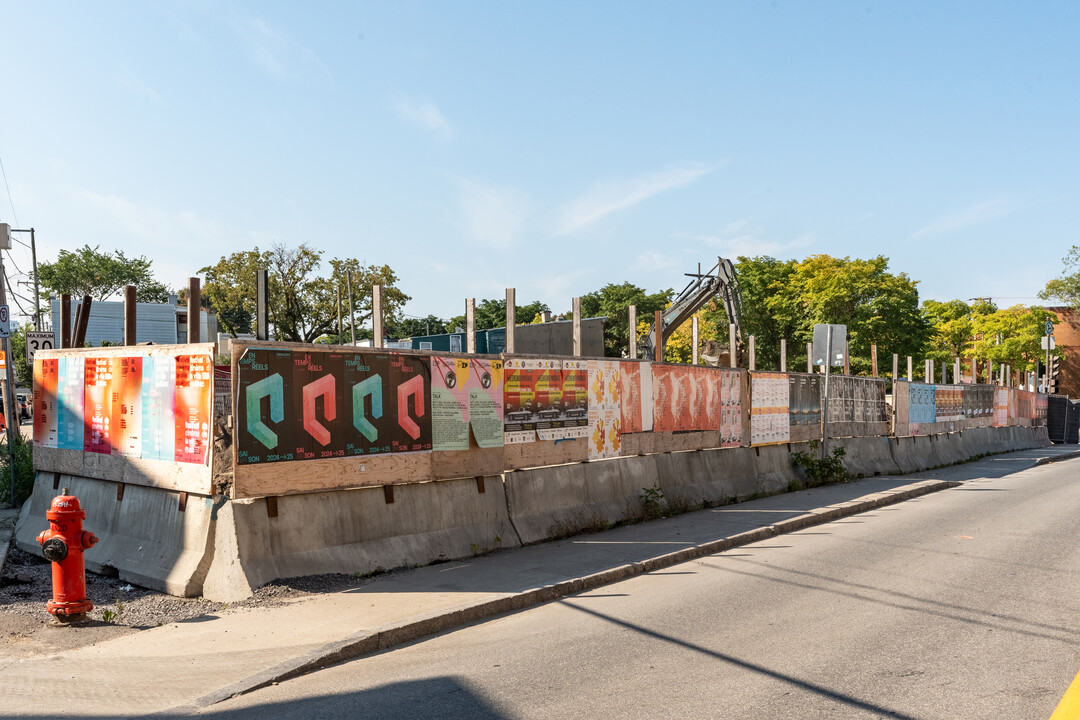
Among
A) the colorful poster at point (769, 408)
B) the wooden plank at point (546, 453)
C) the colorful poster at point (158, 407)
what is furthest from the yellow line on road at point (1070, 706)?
the colorful poster at point (769, 408)

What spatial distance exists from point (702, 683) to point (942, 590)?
13.4 ft

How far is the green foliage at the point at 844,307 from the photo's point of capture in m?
54.4

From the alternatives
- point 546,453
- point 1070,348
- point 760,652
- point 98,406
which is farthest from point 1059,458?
point 1070,348

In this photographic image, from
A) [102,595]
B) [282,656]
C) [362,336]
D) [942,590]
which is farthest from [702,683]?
[362,336]

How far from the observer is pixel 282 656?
19.6 feet

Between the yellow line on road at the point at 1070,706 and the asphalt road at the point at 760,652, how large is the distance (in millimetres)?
59

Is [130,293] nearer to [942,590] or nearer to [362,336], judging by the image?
[942,590]

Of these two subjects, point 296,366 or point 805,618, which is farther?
point 296,366


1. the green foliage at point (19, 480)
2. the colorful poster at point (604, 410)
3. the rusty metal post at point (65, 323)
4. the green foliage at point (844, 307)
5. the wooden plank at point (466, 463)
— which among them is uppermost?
the green foliage at point (844, 307)

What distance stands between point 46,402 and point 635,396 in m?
8.64

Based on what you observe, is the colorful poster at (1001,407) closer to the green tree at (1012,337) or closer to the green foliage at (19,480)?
the green foliage at (19,480)

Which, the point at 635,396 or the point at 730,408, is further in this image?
the point at 730,408

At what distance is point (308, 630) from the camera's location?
6.55 meters

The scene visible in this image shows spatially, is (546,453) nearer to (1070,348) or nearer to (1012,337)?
(1012,337)
